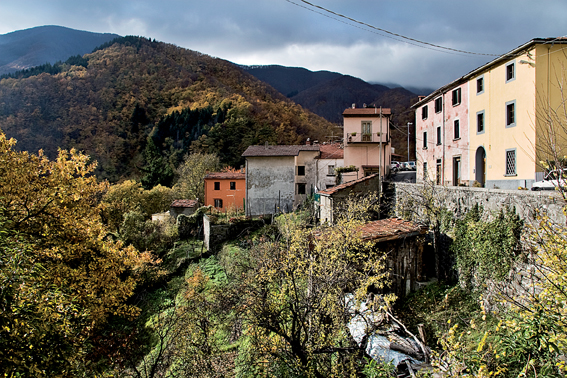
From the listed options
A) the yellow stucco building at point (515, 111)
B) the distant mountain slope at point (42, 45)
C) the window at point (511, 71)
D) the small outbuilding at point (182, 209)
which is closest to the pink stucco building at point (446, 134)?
the yellow stucco building at point (515, 111)

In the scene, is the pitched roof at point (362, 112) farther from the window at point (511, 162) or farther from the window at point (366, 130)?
the window at point (511, 162)

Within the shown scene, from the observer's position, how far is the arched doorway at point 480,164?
19219mm

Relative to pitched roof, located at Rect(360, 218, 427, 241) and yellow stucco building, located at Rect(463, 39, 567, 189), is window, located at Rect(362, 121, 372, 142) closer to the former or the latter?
yellow stucco building, located at Rect(463, 39, 567, 189)

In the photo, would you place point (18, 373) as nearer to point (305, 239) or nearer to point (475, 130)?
point (305, 239)

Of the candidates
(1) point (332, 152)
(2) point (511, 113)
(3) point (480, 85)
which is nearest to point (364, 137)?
(1) point (332, 152)

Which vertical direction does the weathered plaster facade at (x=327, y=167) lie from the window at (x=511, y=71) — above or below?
below

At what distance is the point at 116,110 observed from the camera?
3440 inches

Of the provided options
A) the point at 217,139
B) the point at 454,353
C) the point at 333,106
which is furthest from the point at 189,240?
the point at 333,106

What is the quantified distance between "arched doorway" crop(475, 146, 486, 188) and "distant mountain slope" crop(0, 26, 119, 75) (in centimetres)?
17545

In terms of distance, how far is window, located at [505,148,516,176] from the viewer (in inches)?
630

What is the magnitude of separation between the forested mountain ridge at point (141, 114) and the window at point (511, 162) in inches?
1966

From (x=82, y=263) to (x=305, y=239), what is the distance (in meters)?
7.22

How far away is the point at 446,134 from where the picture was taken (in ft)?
74.5

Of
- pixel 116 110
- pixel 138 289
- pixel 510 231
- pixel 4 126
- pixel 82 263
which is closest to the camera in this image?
pixel 510 231
